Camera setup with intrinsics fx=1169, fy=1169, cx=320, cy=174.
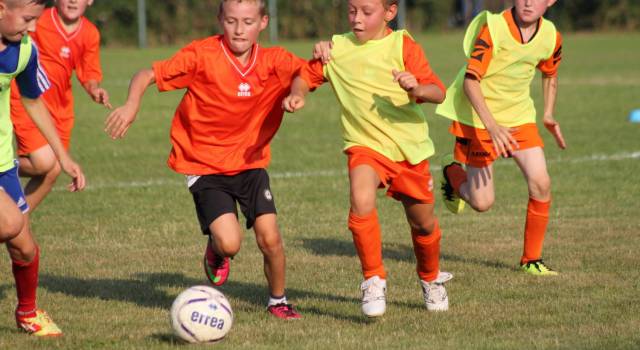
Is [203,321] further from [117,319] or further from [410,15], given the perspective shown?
[410,15]

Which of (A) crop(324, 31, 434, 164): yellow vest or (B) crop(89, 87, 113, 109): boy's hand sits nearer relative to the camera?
(A) crop(324, 31, 434, 164): yellow vest

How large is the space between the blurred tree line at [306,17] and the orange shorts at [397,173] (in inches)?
1151

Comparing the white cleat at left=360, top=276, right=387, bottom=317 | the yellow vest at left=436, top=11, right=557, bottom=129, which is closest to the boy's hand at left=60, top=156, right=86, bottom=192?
the white cleat at left=360, top=276, right=387, bottom=317

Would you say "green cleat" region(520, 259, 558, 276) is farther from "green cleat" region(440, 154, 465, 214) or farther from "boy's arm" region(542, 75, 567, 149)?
"green cleat" region(440, 154, 465, 214)

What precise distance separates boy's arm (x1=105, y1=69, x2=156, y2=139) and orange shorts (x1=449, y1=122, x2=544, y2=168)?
2691 mm

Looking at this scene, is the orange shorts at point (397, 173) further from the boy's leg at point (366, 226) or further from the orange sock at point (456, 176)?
the orange sock at point (456, 176)

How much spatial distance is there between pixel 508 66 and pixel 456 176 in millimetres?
1036

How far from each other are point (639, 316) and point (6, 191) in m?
3.55

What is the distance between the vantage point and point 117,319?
6719mm

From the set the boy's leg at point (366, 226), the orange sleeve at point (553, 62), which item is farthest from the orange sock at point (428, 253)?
the orange sleeve at point (553, 62)

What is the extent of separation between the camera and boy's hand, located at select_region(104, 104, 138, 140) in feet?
20.0

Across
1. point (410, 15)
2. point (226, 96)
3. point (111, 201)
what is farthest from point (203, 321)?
point (410, 15)

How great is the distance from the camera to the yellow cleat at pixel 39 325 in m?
6.30

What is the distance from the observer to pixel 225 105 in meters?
6.85
